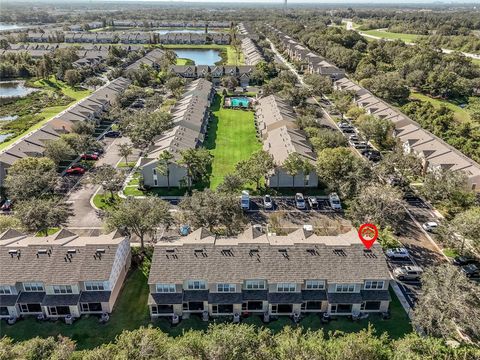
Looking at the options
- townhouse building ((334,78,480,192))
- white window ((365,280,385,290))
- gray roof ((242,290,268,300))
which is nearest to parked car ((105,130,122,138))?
gray roof ((242,290,268,300))

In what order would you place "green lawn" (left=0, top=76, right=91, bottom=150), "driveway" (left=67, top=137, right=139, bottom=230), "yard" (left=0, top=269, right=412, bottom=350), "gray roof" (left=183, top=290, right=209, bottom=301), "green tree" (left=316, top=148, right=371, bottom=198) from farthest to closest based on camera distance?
1. "green lawn" (left=0, top=76, right=91, bottom=150)
2. "green tree" (left=316, top=148, right=371, bottom=198)
3. "driveway" (left=67, top=137, right=139, bottom=230)
4. "gray roof" (left=183, top=290, right=209, bottom=301)
5. "yard" (left=0, top=269, right=412, bottom=350)

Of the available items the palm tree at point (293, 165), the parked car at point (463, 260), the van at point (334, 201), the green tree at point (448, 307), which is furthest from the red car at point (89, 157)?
the parked car at point (463, 260)

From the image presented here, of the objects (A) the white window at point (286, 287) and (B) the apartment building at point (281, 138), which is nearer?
(A) the white window at point (286, 287)

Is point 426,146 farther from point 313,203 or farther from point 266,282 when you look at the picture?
point 266,282

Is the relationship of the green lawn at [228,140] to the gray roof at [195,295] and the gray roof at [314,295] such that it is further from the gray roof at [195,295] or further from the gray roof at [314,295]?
the gray roof at [314,295]

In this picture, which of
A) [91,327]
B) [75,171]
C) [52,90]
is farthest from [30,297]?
[52,90]

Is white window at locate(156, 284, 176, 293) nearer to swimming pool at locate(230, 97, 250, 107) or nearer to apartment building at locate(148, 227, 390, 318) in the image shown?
apartment building at locate(148, 227, 390, 318)
